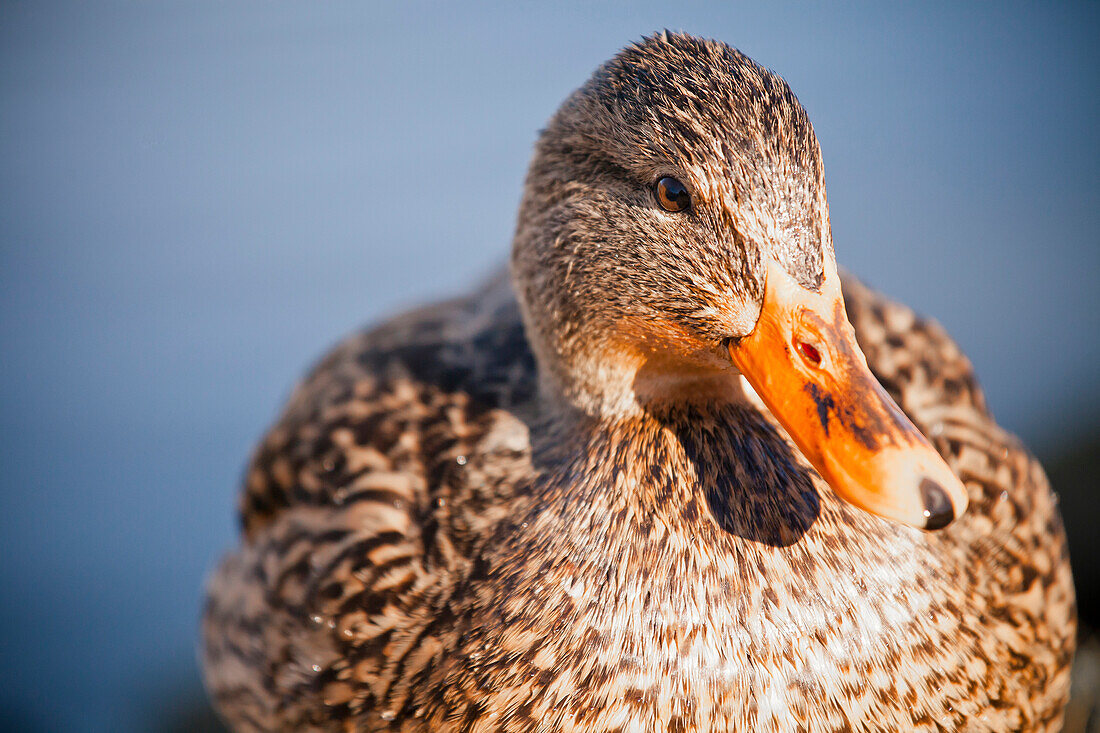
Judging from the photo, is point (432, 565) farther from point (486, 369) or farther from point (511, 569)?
point (486, 369)

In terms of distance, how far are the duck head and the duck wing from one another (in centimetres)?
43

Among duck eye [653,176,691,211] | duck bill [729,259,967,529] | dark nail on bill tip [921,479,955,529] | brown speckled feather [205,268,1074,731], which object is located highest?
duck eye [653,176,691,211]

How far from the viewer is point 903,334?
2602mm

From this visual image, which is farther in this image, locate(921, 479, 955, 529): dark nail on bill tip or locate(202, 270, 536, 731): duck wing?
locate(202, 270, 536, 731): duck wing

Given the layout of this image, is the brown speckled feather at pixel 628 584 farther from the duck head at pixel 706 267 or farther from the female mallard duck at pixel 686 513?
the duck head at pixel 706 267

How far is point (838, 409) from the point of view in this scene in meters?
1.57

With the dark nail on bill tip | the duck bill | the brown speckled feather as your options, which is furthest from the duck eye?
the dark nail on bill tip

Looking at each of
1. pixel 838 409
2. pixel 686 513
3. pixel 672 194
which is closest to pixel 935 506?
pixel 838 409

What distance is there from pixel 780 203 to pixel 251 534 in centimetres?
203

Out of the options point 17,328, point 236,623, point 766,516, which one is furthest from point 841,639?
point 17,328

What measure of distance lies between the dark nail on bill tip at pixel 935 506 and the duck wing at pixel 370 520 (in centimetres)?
92

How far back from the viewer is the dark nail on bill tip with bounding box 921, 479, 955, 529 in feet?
4.77

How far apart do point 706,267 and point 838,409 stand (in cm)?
35

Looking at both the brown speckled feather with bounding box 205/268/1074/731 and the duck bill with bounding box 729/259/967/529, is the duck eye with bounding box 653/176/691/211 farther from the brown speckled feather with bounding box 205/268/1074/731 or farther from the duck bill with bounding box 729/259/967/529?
the brown speckled feather with bounding box 205/268/1074/731
